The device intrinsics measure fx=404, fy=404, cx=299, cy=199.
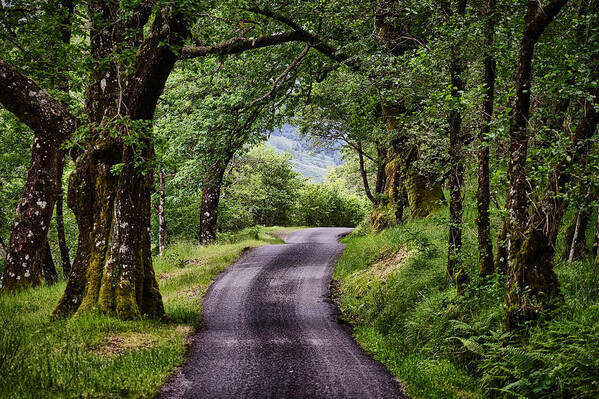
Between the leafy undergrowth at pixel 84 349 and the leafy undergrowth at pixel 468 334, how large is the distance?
399cm

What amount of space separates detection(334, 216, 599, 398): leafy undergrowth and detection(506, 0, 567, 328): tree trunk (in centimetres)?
32

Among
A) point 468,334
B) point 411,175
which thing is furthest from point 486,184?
point 411,175

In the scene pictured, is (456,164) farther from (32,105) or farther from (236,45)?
(32,105)

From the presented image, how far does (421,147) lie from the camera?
10500 mm

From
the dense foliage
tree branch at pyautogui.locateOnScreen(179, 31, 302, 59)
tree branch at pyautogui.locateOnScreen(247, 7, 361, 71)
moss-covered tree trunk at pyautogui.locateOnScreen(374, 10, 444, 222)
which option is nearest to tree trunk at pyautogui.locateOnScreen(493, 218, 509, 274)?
the dense foliage

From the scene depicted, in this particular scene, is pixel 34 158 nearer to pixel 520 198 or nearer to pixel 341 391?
pixel 341 391

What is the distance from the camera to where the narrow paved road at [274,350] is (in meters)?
6.15

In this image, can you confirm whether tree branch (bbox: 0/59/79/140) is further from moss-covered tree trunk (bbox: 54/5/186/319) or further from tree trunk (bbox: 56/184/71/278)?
tree trunk (bbox: 56/184/71/278)

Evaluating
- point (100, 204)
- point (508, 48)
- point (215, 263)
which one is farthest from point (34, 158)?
point (508, 48)

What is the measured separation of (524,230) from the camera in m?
6.09

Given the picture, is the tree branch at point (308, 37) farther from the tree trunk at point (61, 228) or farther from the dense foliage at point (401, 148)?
the tree trunk at point (61, 228)

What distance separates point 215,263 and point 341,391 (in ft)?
36.8

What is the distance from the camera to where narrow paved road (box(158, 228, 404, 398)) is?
6148mm

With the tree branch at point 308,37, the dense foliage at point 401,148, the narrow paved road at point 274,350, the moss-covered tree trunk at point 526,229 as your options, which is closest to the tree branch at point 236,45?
the dense foliage at point 401,148
